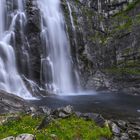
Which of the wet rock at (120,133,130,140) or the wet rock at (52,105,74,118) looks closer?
the wet rock at (120,133,130,140)

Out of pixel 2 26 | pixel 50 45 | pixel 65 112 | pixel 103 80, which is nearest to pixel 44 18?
pixel 50 45

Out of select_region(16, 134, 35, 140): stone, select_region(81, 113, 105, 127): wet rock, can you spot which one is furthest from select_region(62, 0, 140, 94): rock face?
select_region(16, 134, 35, 140): stone

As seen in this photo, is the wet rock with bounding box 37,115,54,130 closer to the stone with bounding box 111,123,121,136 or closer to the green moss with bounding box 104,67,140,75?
the stone with bounding box 111,123,121,136

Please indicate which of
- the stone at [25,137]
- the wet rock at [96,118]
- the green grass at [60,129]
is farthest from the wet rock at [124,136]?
the stone at [25,137]

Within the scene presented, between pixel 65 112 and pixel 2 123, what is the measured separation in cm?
503

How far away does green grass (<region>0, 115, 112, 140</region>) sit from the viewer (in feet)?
54.5

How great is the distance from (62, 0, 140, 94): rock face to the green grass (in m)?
A: 41.5

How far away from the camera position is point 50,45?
64.5 meters

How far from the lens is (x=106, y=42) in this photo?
7650 cm

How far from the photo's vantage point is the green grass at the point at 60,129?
16.6 meters

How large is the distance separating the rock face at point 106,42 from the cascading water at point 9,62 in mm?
15446

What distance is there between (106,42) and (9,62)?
98.1 ft

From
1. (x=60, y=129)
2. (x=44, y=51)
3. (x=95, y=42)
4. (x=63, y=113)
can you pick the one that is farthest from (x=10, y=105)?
(x=95, y=42)

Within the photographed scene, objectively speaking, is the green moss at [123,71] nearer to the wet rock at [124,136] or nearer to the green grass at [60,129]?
the wet rock at [124,136]
